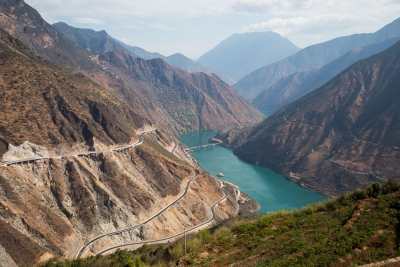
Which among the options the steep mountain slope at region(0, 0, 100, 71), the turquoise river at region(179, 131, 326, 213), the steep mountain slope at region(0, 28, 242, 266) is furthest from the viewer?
the steep mountain slope at region(0, 0, 100, 71)

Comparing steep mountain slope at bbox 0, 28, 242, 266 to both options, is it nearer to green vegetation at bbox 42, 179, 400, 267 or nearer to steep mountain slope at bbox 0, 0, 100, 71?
green vegetation at bbox 42, 179, 400, 267

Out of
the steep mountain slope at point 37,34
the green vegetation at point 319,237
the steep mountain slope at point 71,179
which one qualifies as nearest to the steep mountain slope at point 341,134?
the steep mountain slope at point 71,179

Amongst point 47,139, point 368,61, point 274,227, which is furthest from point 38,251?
point 368,61

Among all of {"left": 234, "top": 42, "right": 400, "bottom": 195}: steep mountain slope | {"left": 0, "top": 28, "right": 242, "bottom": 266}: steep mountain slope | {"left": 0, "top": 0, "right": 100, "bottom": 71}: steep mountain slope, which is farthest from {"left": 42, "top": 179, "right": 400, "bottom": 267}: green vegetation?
{"left": 0, "top": 0, "right": 100, "bottom": 71}: steep mountain slope

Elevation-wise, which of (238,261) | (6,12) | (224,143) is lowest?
(224,143)

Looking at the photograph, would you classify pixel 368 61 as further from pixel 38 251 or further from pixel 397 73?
pixel 38 251
